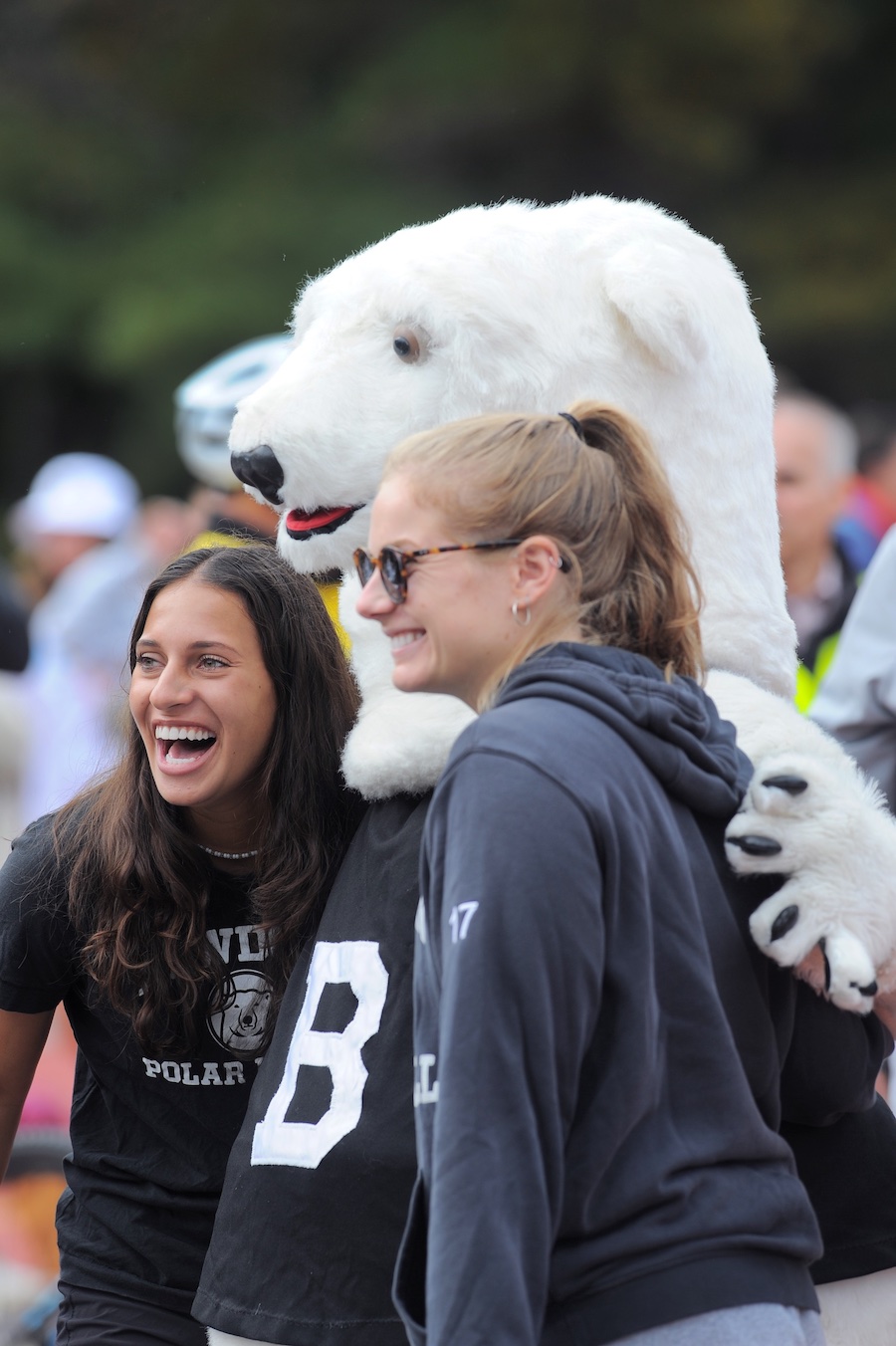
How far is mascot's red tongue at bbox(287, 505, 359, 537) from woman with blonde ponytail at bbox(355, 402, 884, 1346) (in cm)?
45

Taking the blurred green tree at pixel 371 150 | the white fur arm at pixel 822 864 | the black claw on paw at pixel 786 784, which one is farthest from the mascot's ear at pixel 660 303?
the blurred green tree at pixel 371 150

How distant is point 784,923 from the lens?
1976 mm

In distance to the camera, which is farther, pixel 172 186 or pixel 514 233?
pixel 172 186

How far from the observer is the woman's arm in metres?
2.66

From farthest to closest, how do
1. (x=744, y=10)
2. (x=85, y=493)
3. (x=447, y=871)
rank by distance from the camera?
(x=744, y=10) → (x=85, y=493) → (x=447, y=871)

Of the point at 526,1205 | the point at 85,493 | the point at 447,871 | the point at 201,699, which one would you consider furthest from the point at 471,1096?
the point at 85,493

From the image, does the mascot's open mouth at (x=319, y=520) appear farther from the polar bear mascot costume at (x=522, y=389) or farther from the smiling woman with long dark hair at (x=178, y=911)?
the smiling woman with long dark hair at (x=178, y=911)

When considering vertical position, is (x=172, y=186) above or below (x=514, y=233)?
above

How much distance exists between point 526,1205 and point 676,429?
1249 millimetres

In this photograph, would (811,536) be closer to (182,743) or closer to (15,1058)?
(182,743)

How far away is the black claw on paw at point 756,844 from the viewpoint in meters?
1.98

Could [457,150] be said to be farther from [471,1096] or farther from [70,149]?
[471,1096]

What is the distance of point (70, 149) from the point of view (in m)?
15.2

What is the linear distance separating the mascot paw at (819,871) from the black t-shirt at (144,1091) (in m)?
0.87
